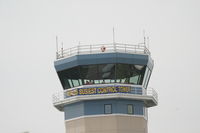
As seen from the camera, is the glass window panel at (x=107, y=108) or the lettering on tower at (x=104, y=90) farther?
the glass window panel at (x=107, y=108)

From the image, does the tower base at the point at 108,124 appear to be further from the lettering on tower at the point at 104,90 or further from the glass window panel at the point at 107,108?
the lettering on tower at the point at 104,90

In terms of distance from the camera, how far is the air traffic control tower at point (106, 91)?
7031 centimetres

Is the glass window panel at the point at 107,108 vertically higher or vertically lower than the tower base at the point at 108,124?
higher

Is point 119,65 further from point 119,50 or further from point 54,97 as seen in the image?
point 54,97

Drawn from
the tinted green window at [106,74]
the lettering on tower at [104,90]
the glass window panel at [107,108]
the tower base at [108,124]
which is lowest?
the tower base at [108,124]

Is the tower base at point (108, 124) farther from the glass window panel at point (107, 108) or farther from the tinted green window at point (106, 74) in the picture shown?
the tinted green window at point (106, 74)

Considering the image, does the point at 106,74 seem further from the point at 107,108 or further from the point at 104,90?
the point at 107,108

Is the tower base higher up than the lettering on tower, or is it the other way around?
the lettering on tower

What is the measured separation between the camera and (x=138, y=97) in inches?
2788

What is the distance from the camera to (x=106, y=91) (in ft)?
231

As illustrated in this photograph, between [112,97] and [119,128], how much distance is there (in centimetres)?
320

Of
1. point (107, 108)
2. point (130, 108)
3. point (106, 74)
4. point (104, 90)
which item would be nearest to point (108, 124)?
point (107, 108)

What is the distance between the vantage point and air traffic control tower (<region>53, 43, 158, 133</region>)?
7031 cm

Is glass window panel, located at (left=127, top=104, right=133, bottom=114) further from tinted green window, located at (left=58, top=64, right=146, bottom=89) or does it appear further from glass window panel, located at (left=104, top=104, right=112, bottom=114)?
tinted green window, located at (left=58, top=64, right=146, bottom=89)
